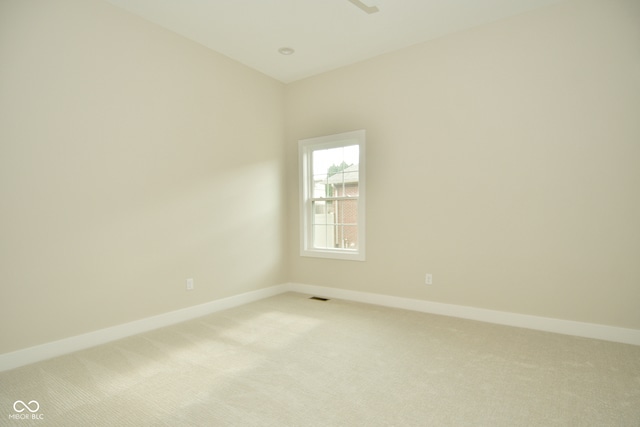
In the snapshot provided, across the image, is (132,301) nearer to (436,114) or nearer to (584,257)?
(436,114)

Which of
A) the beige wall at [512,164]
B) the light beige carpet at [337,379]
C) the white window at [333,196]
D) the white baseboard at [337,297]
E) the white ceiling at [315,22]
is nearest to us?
the light beige carpet at [337,379]

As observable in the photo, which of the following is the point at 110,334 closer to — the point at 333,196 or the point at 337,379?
the point at 337,379

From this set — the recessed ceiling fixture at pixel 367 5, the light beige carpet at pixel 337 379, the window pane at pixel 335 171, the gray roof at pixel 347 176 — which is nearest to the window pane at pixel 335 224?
the window pane at pixel 335 171

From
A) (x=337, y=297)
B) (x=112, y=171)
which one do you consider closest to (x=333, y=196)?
(x=337, y=297)

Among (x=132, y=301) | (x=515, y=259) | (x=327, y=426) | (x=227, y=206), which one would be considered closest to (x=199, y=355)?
(x=132, y=301)

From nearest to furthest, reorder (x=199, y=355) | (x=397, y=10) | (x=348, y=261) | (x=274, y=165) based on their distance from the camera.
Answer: (x=199, y=355)
(x=397, y=10)
(x=348, y=261)
(x=274, y=165)

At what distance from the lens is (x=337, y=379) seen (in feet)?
7.24

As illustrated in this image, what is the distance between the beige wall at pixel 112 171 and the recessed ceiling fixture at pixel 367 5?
1772mm

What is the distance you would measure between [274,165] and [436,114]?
7.11ft

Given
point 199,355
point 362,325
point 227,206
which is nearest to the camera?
point 199,355

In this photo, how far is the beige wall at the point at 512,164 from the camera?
2.78 meters

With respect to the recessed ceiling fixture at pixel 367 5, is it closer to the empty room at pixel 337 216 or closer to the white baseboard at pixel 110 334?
the empty room at pixel 337 216

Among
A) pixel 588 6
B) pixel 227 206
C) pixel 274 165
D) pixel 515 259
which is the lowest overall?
pixel 515 259

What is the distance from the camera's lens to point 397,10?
3.06 m
